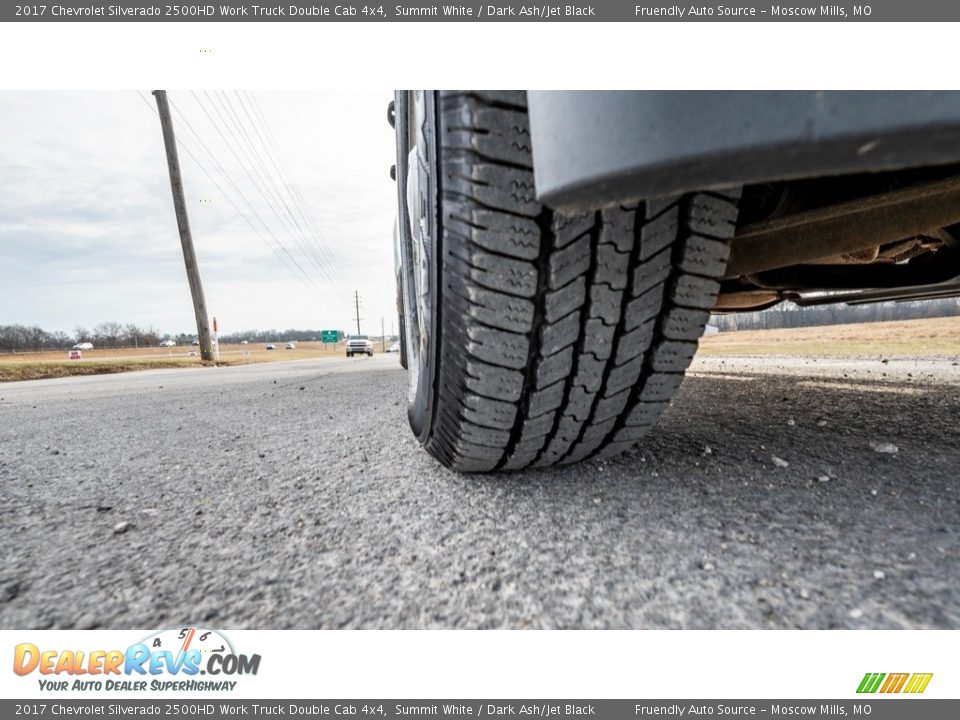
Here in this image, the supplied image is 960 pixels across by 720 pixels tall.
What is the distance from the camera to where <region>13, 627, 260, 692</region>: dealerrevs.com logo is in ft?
1.67

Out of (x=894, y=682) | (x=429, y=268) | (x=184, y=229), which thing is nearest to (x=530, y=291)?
(x=429, y=268)

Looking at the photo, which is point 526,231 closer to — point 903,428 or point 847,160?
point 847,160

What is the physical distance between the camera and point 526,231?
66 centimetres

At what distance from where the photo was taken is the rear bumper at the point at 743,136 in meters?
0.40

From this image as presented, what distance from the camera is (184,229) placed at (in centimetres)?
1085

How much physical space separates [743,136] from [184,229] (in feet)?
42.8

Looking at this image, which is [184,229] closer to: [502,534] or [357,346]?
[357,346]

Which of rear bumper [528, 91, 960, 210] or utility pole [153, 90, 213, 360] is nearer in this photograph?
rear bumper [528, 91, 960, 210]

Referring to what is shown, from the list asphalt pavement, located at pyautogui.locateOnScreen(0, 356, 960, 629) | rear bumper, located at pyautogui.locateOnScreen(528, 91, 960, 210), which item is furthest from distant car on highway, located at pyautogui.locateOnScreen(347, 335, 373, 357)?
rear bumper, located at pyautogui.locateOnScreen(528, 91, 960, 210)

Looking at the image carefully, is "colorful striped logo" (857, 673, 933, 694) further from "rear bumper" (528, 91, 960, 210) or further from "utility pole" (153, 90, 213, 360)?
"utility pole" (153, 90, 213, 360)

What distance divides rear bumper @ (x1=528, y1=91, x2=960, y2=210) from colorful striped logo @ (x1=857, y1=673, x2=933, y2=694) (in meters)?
0.51

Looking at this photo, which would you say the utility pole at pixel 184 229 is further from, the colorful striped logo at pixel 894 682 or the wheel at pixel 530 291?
the colorful striped logo at pixel 894 682

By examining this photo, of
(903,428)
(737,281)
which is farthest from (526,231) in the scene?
(903,428)

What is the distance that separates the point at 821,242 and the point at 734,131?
1.93 feet
